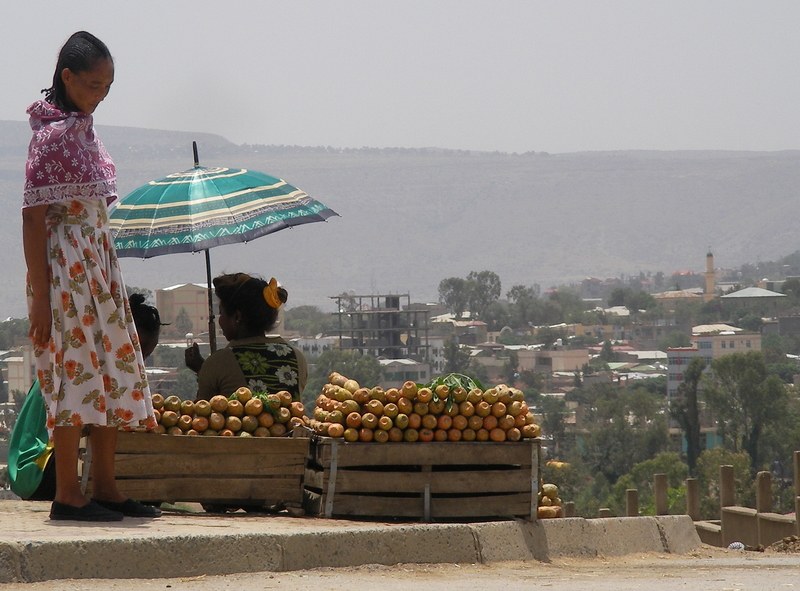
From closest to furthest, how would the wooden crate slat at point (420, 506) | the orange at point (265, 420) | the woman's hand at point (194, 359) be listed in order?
the wooden crate slat at point (420, 506) → the orange at point (265, 420) → the woman's hand at point (194, 359)

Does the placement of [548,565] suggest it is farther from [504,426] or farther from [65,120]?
[65,120]

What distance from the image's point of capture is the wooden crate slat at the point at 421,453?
6578 mm

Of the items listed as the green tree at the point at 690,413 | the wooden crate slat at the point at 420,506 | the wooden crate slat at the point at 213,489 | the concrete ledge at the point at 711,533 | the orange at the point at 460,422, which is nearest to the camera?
the wooden crate slat at the point at 213,489

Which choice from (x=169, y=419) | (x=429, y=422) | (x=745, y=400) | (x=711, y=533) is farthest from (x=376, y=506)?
(x=745, y=400)

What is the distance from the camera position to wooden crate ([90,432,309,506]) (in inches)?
255

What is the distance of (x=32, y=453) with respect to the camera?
6660 mm

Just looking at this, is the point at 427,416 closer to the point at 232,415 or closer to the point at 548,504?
the point at 232,415

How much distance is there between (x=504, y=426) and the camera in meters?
6.69

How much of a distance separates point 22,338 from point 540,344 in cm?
5522

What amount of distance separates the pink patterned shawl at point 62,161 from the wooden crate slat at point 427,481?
172 centimetres

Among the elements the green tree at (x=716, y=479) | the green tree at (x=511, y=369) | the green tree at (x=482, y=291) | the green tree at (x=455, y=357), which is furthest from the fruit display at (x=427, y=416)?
the green tree at (x=482, y=291)

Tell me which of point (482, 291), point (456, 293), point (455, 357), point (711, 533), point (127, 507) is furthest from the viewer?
point (456, 293)

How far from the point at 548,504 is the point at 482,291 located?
17790 centimetres

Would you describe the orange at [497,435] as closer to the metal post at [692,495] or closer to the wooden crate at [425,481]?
the wooden crate at [425,481]
